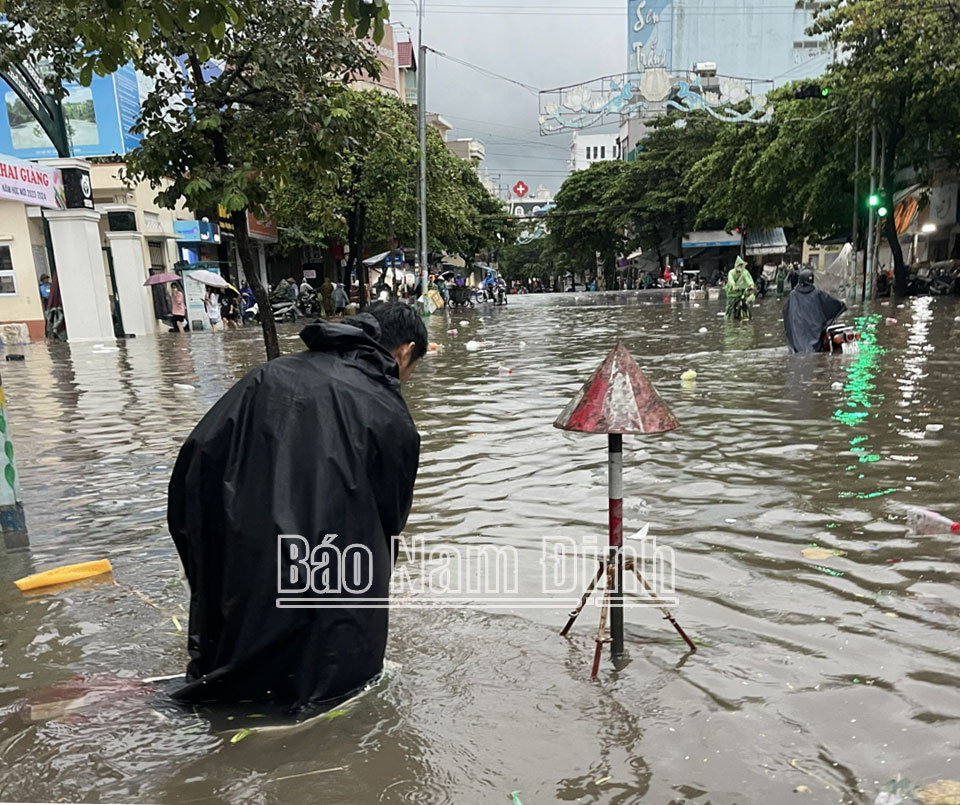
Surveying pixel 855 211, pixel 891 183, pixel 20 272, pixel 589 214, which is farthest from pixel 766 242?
pixel 20 272

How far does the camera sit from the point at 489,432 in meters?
7.82

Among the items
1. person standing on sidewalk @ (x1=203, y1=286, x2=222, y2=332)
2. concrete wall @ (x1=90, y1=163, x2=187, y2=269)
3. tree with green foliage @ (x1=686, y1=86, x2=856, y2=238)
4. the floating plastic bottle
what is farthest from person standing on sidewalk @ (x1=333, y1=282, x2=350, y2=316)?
the floating plastic bottle

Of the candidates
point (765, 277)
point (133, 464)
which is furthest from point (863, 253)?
point (133, 464)

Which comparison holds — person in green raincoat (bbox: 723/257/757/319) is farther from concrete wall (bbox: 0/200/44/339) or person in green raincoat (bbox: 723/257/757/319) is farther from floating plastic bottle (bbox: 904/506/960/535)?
concrete wall (bbox: 0/200/44/339)

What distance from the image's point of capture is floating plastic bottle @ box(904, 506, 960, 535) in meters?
4.51

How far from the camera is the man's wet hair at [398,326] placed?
3.02 m

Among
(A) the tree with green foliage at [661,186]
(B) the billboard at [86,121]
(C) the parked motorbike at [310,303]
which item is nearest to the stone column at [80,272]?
(B) the billboard at [86,121]

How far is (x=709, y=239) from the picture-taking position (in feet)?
175

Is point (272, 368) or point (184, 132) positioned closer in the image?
point (272, 368)

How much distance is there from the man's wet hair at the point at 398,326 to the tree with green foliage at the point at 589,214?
2127 inches

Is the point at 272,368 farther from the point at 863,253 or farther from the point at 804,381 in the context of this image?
the point at 863,253

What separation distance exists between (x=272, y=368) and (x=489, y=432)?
17.1 feet

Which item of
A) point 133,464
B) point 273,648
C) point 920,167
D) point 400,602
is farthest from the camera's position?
point 920,167

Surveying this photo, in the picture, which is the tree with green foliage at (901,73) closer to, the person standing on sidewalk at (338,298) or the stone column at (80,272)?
the person standing on sidewalk at (338,298)
